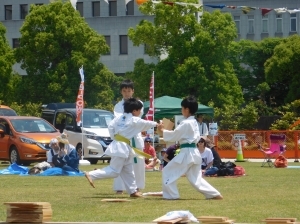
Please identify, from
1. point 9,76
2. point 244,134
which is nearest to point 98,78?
point 9,76

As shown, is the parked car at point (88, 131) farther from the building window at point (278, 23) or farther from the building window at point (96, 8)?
the building window at point (278, 23)

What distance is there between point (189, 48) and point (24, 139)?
3060cm

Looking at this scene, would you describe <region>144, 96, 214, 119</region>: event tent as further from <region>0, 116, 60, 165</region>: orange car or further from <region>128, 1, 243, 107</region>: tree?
<region>128, 1, 243, 107</region>: tree

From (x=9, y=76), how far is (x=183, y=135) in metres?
50.1

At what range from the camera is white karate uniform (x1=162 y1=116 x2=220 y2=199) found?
15.0 m

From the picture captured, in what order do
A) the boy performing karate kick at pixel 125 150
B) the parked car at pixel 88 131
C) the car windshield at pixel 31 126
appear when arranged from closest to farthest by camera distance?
the boy performing karate kick at pixel 125 150
the car windshield at pixel 31 126
the parked car at pixel 88 131

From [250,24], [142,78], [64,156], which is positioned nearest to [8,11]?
[250,24]

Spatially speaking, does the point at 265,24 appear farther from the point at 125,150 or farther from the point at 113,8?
the point at 125,150

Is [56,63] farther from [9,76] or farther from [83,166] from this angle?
[83,166]

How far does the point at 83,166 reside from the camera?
3045cm

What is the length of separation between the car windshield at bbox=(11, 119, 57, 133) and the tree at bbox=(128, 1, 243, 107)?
89.8ft

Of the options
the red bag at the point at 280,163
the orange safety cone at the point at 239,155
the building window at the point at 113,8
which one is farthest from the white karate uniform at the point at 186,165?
the building window at the point at 113,8

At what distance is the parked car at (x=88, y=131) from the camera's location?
3288 centimetres

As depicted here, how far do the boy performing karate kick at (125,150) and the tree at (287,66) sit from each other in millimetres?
50612
